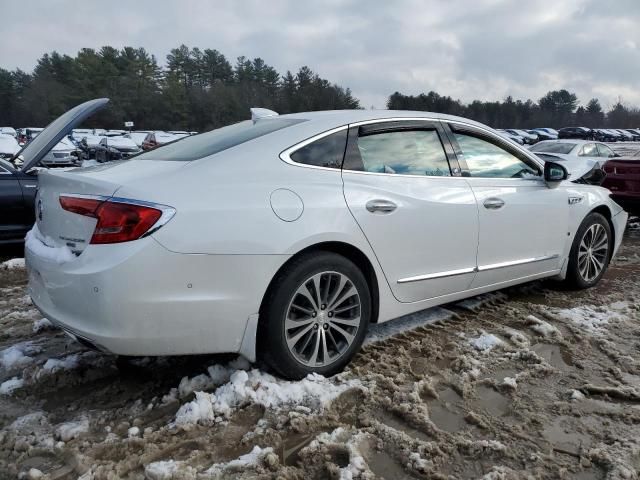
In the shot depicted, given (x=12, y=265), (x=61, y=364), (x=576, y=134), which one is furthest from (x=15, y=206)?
(x=576, y=134)

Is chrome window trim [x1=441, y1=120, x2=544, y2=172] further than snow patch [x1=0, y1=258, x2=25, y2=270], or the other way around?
snow patch [x1=0, y1=258, x2=25, y2=270]

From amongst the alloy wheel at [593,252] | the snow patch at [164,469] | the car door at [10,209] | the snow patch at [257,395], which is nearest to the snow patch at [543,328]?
the alloy wheel at [593,252]

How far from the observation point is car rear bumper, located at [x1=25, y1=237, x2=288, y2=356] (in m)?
2.33

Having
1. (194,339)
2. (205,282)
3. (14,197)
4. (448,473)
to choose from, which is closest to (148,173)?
(205,282)

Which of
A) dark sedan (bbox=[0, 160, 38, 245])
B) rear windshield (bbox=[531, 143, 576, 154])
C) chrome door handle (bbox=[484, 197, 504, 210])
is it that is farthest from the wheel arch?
rear windshield (bbox=[531, 143, 576, 154])

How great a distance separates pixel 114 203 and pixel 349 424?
150 centimetres

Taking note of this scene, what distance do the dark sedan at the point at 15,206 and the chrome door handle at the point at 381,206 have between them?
4.59 m

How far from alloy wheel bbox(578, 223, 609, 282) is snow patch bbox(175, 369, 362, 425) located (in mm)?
2775

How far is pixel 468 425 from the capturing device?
2.49 m

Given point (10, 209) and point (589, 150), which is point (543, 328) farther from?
point (589, 150)

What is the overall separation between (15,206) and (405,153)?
15.6 feet

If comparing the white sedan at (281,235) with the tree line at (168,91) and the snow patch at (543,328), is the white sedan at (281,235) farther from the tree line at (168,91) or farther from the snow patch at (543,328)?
the tree line at (168,91)

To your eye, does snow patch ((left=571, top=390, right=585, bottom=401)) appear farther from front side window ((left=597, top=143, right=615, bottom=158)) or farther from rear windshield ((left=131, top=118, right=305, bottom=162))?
front side window ((left=597, top=143, right=615, bottom=158))

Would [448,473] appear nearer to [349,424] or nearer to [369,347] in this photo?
[349,424]
